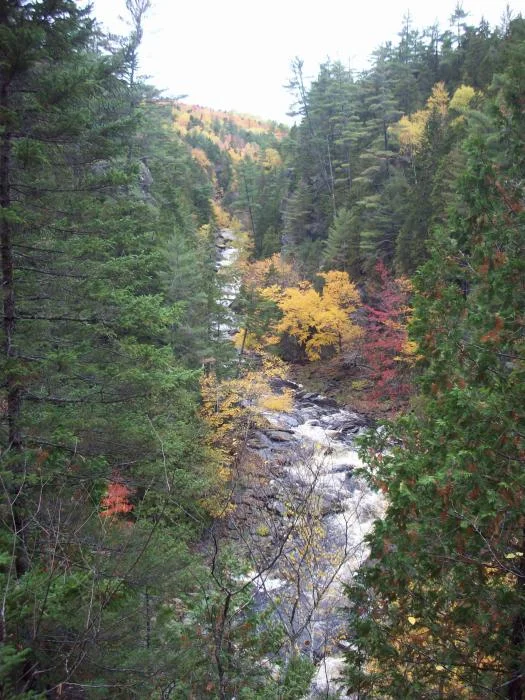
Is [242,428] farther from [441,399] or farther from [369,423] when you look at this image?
[441,399]

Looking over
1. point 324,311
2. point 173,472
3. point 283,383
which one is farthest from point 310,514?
point 324,311

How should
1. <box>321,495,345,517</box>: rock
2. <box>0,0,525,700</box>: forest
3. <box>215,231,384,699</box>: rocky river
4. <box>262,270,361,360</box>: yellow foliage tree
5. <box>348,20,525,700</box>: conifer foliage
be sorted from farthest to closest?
<box>262,270,361,360</box>: yellow foliage tree < <box>321,495,345,517</box>: rock < <box>215,231,384,699</box>: rocky river < <box>348,20,525,700</box>: conifer foliage < <box>0,0,525,700</box>: forest

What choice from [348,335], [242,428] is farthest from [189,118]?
[242,428]

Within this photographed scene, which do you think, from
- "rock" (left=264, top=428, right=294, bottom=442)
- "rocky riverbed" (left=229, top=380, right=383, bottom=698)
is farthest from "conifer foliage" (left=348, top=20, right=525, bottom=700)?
"rock" (left=264, top=428, right=294, bottom=442)

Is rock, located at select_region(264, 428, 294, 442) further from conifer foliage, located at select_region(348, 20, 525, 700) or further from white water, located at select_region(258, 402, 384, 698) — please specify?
conifer foliage, located at select_region(348, 20, 525, 700)

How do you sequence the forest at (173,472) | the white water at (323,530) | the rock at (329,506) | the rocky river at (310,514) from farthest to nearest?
the rock at (329,506) → the rocky river at (310,514) → the white water at (323,530) → the forest at (173,472)

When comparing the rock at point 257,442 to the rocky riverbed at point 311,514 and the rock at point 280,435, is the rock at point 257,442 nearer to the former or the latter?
the rocky riverbed at point 311,514

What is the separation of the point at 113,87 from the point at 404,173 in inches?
884

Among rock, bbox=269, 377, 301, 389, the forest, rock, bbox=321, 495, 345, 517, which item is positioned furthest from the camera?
rock, bbox=269, 377, 301, 389

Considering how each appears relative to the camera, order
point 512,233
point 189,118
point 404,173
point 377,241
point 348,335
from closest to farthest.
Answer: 1. point 512,233
2. point 348,335
3. point 377,241
4. point 404,173
5. point 189,118

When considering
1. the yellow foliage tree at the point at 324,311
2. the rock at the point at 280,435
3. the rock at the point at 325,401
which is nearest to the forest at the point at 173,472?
the rock at the point at 280,435

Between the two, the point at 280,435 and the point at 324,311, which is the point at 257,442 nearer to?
the point at 280,435

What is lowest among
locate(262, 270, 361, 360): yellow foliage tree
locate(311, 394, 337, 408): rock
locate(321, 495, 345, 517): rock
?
locate(321, 495, 345, 517): rock

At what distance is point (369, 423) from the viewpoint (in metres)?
21.1
